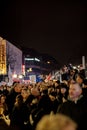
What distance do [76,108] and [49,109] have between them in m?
3.01

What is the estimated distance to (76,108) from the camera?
23.4 feet

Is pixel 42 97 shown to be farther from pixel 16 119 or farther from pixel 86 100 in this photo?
pixel 86 100

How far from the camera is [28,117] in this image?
10.5 m

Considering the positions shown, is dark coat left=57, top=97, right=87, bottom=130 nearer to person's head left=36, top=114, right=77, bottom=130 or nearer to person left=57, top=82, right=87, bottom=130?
person left=57, top=82, right=87, bottom=130

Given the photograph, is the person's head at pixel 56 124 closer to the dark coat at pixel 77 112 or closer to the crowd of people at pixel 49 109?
the crowd of people at pixel 49 109

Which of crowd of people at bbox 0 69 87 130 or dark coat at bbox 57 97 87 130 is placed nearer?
crowd of people at bbox 0 69 87 130

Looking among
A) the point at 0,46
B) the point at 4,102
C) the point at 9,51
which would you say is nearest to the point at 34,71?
the point at 9,51

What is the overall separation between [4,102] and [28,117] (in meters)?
3.54

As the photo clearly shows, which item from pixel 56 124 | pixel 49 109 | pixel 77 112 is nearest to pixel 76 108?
pixel 77 112

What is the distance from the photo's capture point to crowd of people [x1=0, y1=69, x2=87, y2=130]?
3635 millimetres

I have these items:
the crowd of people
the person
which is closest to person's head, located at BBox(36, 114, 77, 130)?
the crowd of people

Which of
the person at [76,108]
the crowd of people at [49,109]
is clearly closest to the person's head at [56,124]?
the crowd of people at [49,109]

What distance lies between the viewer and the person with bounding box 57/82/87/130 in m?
6.95

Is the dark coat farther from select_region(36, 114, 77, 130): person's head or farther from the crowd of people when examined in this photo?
select_region(36, 114, 77, 130): person's head
